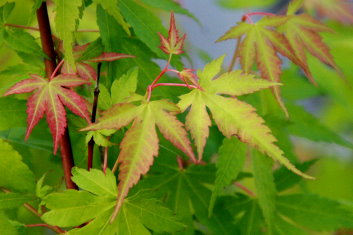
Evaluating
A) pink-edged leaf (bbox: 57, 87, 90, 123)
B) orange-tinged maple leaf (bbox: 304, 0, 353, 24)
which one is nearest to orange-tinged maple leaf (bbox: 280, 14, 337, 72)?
orange-tinged maple leaf (bbox: 304, 0, 353, 24)

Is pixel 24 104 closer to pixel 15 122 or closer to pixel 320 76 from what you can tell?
pixel 15 122

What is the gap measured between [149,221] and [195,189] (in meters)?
0.20

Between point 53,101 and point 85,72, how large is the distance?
0.29ft

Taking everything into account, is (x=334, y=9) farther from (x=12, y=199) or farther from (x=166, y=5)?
(x=12, y=199)

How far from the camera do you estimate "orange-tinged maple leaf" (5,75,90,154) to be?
564 mm

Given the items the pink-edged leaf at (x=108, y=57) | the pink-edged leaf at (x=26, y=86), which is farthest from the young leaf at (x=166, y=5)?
the pink-edged leaf at (x=26, y=86)

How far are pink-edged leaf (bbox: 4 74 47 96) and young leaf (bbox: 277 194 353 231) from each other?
0.50 metres

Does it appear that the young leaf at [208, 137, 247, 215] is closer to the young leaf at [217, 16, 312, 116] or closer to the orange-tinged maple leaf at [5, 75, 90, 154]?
the young leaf at [217, 16, 312, 116]

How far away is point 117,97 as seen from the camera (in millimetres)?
622

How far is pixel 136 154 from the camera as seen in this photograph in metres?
0.50

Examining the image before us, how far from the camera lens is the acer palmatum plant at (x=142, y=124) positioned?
0.54 metres

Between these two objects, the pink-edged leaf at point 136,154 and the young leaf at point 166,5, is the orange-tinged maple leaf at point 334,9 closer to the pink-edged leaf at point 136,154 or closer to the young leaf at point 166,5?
the young leaf at point 166,5

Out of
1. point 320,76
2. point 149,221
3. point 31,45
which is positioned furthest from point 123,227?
point 320,76

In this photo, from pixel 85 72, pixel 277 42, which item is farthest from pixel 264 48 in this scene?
pixel 85 72
